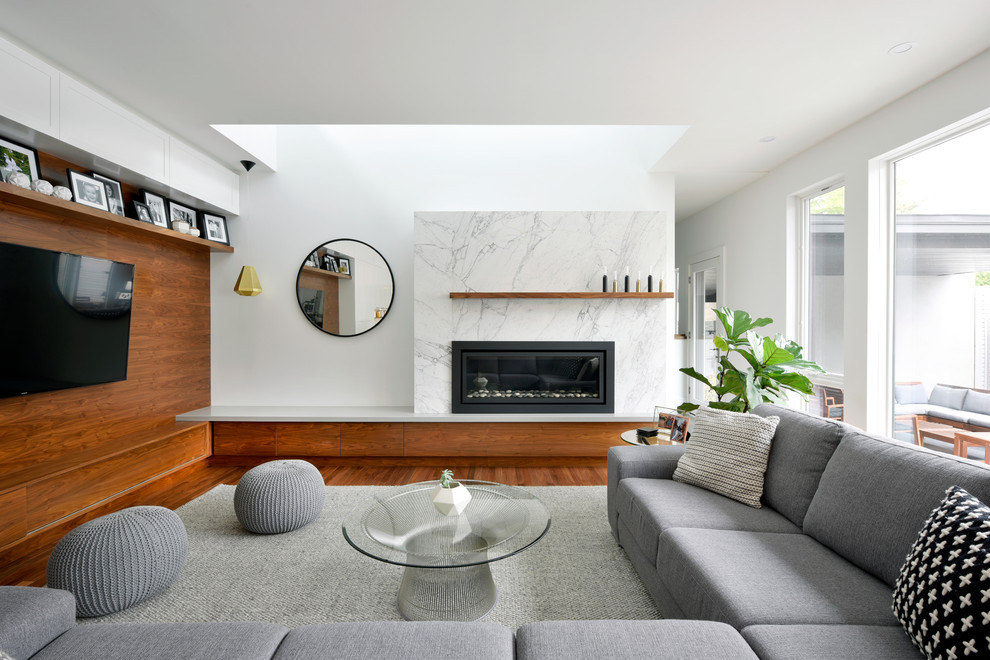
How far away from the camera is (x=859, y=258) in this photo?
3240mm

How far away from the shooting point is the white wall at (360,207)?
14.9 feet

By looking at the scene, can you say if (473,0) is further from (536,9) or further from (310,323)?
(310,323)

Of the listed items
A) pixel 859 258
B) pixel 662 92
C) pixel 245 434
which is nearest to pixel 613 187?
pixel 662 92

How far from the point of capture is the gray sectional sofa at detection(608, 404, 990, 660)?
1.25 metres

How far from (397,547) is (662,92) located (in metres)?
2.87

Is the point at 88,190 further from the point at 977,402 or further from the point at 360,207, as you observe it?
the point at 977,402

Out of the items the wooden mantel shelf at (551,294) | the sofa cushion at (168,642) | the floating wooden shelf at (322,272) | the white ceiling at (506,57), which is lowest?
the sofa cushion at (168,642)

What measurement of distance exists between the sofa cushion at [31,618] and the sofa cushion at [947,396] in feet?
13.6

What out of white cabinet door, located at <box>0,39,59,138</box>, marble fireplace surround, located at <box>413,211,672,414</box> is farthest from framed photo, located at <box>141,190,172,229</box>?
marble fireplace surround, located at <box>413,211,672,414</box>

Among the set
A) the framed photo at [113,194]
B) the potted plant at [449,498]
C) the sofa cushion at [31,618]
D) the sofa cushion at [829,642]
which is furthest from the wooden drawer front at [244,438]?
the sofa cushion at [829,642]

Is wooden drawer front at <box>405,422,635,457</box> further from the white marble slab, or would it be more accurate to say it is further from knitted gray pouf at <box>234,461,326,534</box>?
knitted gray pouf at <box>234,461,326,534</box>

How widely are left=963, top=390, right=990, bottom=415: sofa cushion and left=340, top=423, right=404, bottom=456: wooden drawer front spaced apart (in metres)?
3.80

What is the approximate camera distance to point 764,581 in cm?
144

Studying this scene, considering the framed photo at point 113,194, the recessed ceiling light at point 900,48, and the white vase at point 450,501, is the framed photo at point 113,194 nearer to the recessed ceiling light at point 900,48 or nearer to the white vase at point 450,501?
the white vase at point 450,501
